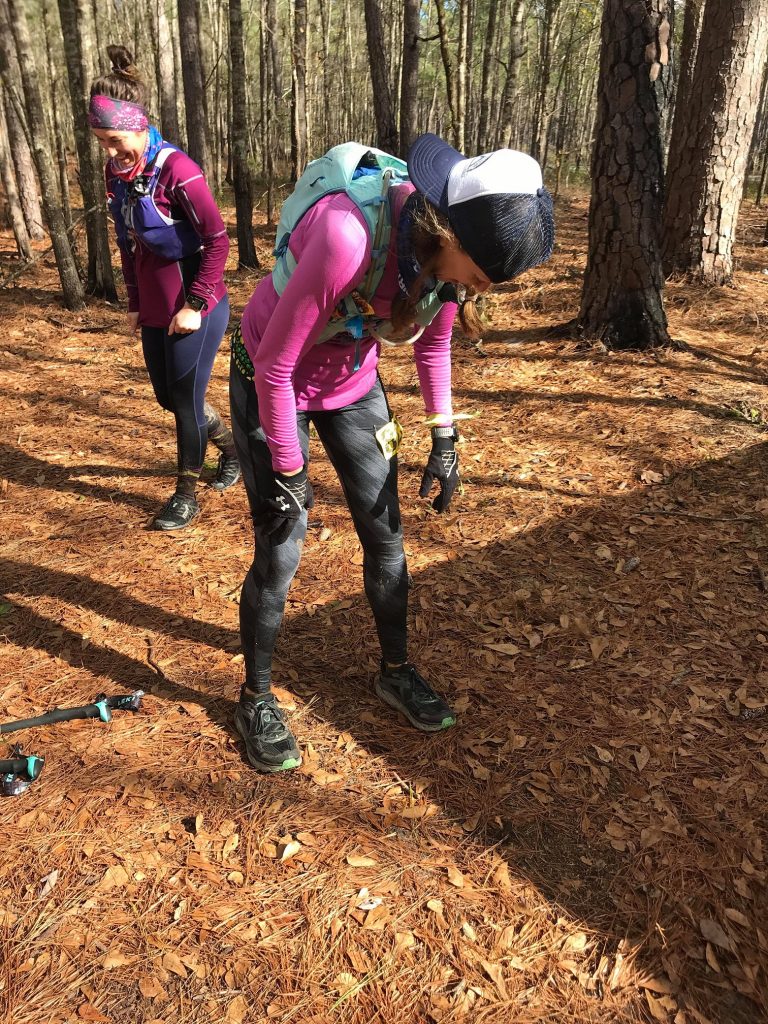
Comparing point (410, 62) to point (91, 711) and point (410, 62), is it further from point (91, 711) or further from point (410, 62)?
point (91, 711)

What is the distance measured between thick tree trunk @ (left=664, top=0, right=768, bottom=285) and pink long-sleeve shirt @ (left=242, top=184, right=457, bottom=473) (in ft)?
21.3

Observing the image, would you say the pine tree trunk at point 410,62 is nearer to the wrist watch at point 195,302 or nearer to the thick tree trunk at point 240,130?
the thick tree trunk at point 240,130

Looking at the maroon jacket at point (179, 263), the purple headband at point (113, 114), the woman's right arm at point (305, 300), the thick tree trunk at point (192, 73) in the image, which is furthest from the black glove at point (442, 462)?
the thick tree trunk at point (192, 73)

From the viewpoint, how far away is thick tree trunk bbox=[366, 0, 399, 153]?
9.22 metres

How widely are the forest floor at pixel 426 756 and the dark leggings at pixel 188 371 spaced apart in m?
0.57

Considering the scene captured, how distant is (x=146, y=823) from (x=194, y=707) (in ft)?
1.99

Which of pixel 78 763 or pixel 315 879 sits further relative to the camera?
pixel 78 763

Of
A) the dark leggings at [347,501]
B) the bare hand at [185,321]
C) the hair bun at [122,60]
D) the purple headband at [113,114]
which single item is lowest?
the dark leggings at [347,501]

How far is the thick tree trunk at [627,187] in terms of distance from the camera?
5.70 metres

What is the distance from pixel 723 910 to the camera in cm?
225

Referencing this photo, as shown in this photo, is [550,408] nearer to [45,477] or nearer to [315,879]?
[45,477]

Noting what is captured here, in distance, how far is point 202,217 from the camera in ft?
11.7

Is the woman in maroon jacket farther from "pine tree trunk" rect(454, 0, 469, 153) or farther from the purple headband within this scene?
"pine tree trunk" rect(454, 0, 469, 153)

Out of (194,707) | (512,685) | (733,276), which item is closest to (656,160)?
(733,276)
